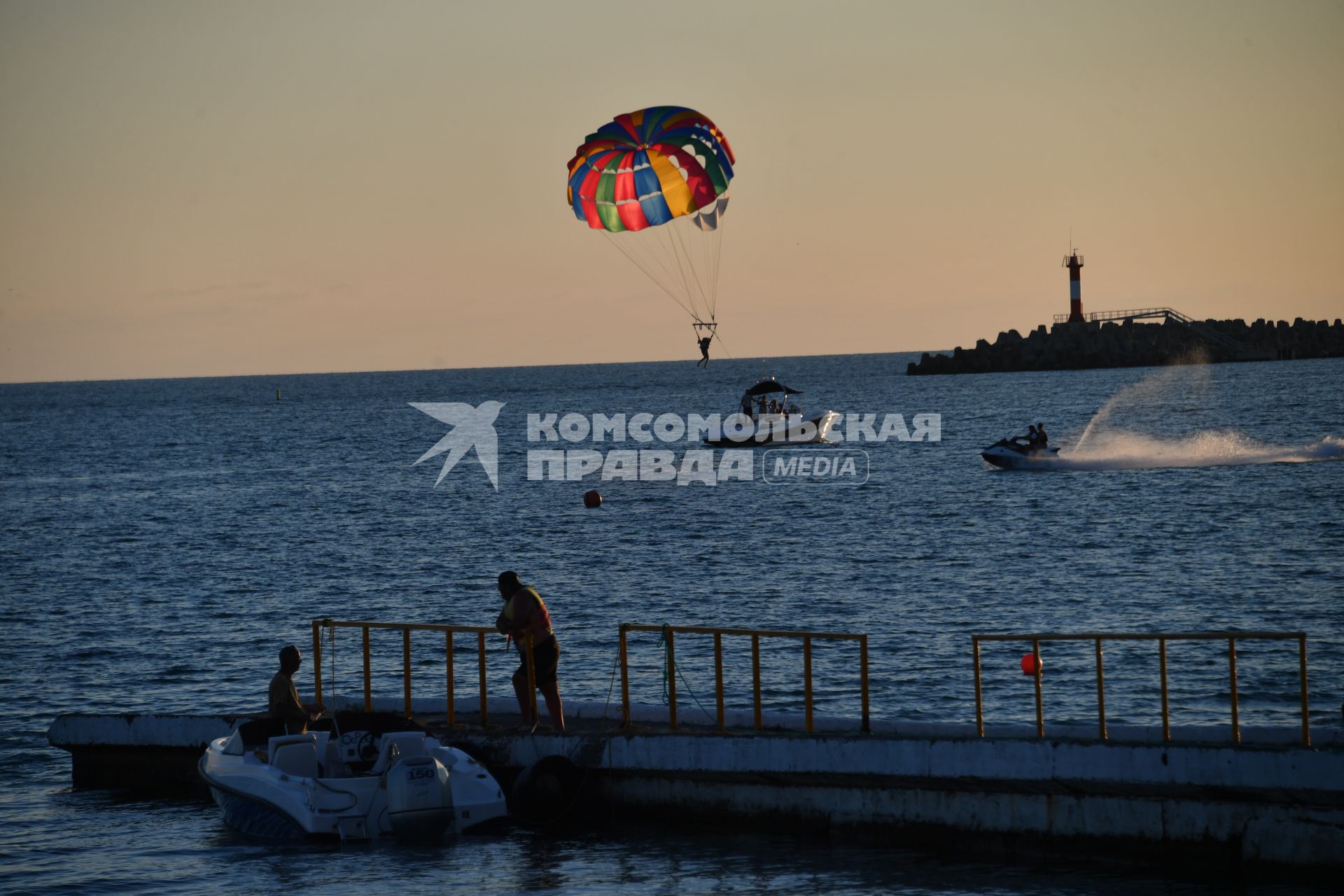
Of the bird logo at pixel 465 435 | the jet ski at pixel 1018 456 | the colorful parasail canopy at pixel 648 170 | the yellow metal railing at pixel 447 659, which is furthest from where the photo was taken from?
the bird logo at pixel 465 435

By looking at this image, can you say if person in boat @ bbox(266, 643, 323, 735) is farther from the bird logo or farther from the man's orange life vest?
the bird logo

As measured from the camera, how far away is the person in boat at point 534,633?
15484 mm

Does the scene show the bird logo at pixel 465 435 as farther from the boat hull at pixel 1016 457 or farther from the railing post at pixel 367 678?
the railing post at pixel 367 678

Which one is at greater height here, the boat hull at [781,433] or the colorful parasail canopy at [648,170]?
the colorful parasail canopy at [648,170]

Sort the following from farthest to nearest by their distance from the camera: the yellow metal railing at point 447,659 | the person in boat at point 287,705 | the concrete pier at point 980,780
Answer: the person in boat at point 287,705 < the yellow metal railing at point 447,659 < the concrete pier at point 980,780

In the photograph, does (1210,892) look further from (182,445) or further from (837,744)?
(182,445)

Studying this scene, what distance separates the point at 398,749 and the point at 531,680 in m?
1.66

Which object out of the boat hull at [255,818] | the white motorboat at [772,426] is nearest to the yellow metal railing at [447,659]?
the boat hull at [255,818]

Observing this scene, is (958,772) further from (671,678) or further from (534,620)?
(534,620)

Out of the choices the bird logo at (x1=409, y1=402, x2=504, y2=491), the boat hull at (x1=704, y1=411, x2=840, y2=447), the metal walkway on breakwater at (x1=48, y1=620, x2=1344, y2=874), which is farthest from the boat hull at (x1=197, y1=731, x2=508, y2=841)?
the boat hull at (x1=704, y1=411, x2=840, y2=447)

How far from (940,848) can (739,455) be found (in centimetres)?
6524

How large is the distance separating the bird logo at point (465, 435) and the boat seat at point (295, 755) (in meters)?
52.7

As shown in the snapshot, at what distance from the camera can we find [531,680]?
15930mm

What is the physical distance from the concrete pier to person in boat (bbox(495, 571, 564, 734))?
0.42 metres
